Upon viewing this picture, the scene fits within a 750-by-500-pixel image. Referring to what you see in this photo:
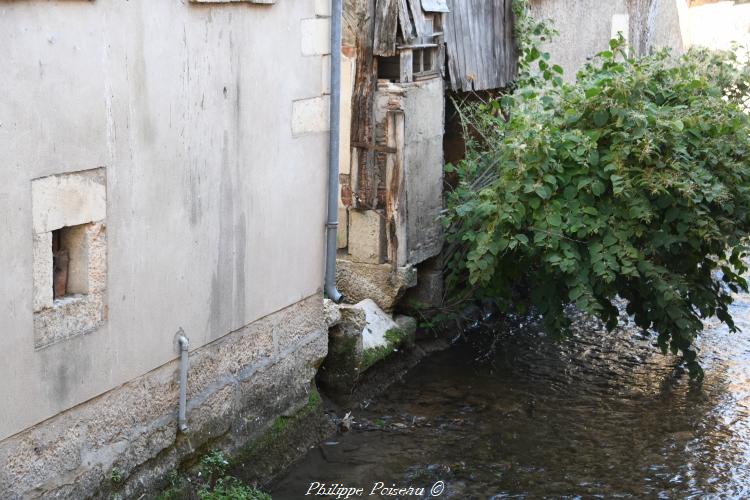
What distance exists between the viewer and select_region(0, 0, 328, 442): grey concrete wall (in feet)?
12.0

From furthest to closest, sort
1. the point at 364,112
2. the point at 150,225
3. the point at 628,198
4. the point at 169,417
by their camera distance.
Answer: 1. the point at 364,112
2. the point at 628,198
3. the point at 169,417
4. the point at 150,225

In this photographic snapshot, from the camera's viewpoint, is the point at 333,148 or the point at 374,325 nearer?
the point at 333,148

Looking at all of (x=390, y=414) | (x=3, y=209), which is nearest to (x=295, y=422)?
(x=390, y=414)

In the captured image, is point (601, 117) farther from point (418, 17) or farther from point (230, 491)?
point (230, 491)

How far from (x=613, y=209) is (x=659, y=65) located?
1.30 meters

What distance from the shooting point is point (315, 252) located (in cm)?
586

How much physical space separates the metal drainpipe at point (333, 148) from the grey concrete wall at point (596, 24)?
4.95 metres

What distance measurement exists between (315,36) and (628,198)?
86.9 inches

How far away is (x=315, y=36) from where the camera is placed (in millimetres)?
5578

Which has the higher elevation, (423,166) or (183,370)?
(423,166)

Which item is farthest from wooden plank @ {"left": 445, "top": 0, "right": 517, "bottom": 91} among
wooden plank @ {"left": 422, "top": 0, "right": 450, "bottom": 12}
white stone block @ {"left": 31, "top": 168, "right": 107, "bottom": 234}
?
white stone block @ {"left": 31, "top": 168, "right": 107, "bottom": 234}

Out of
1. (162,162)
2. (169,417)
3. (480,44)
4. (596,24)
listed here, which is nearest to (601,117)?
(480,44)

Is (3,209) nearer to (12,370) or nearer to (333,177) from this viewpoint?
(12,370)

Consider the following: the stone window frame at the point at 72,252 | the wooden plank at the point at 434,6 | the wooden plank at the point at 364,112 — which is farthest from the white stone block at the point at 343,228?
the stone window frame at the point at 72,252
